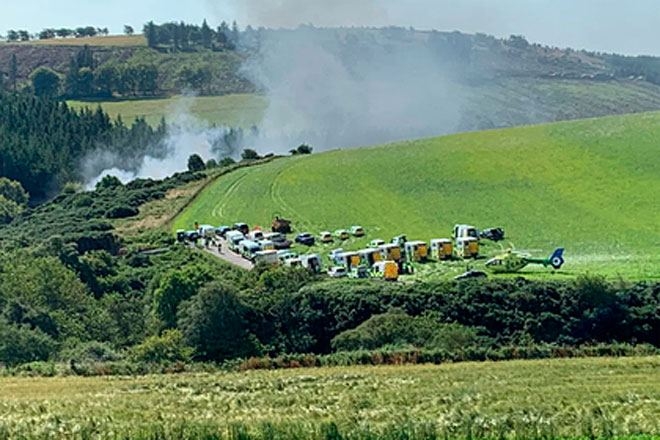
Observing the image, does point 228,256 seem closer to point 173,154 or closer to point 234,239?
point 234,239

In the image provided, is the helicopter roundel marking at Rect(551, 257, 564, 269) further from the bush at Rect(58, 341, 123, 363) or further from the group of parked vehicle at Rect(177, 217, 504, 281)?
the bush at Rect(58, 341, 123, 363)

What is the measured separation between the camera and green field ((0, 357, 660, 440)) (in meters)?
21.6

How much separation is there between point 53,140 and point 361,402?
128896 mm

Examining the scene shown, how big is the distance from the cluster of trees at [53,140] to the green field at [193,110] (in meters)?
15.3

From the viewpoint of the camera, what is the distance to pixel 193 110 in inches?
7539

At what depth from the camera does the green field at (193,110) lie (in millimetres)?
185125

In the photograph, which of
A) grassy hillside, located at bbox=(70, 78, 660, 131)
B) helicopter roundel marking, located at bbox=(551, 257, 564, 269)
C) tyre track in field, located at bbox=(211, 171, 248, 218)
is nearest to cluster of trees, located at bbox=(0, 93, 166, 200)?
grassy hillside, located at bbox=(70, 78, 660, 131)

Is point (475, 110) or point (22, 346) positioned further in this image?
point (475, 110)

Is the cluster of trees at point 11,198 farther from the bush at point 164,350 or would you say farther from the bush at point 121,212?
the bush at point 164,350

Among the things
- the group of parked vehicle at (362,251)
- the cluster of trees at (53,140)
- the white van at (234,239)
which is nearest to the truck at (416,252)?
the group of parked vehicle at (362,251)

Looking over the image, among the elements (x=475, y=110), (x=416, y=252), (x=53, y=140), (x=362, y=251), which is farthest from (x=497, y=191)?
(x=475, y=110)

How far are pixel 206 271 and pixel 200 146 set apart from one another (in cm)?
10630

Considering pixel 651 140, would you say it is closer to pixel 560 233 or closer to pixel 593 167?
pixel 593 167

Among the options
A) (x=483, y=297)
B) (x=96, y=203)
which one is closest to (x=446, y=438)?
(x=483, y=297)
